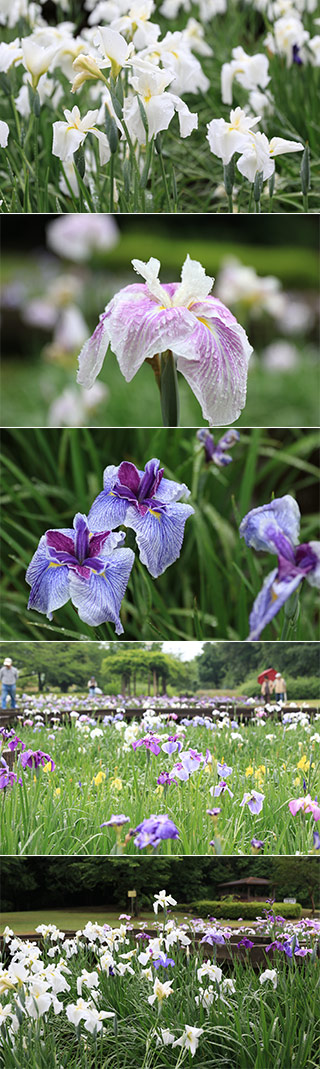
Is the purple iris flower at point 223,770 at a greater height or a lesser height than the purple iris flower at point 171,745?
lesser

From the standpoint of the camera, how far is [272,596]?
193cm

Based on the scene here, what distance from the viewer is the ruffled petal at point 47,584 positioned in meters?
1.89

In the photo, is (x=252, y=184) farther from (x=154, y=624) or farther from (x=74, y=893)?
(x=74, y=893)

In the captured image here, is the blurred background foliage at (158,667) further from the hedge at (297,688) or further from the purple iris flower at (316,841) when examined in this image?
the purple iris flower at (316,841)

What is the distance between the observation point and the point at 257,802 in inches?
80.5

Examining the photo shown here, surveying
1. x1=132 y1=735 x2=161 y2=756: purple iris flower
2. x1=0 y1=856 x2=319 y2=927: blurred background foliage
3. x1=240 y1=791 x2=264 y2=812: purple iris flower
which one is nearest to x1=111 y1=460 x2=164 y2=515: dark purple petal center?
x1=132 y1=735 x2=161 y2=756: purple iris flower

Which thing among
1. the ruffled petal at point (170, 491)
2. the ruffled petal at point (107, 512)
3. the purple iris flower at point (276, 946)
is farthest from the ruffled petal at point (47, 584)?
the purple iris flower at point (276, 946)

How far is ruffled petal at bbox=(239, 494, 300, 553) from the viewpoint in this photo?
1931 millimetres

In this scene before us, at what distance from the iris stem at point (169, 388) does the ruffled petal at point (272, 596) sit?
384 millimetres

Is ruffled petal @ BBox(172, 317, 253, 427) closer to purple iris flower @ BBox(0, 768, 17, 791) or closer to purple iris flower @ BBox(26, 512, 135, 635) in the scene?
purple iris flower @ BBox(26, 512, 135, 635)

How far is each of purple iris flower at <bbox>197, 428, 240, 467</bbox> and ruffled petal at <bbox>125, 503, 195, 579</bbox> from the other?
22cm

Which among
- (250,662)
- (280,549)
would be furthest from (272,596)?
(250,662)

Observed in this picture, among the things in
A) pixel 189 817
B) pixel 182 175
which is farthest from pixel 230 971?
pixel 182 175

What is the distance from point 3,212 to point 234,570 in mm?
1010
